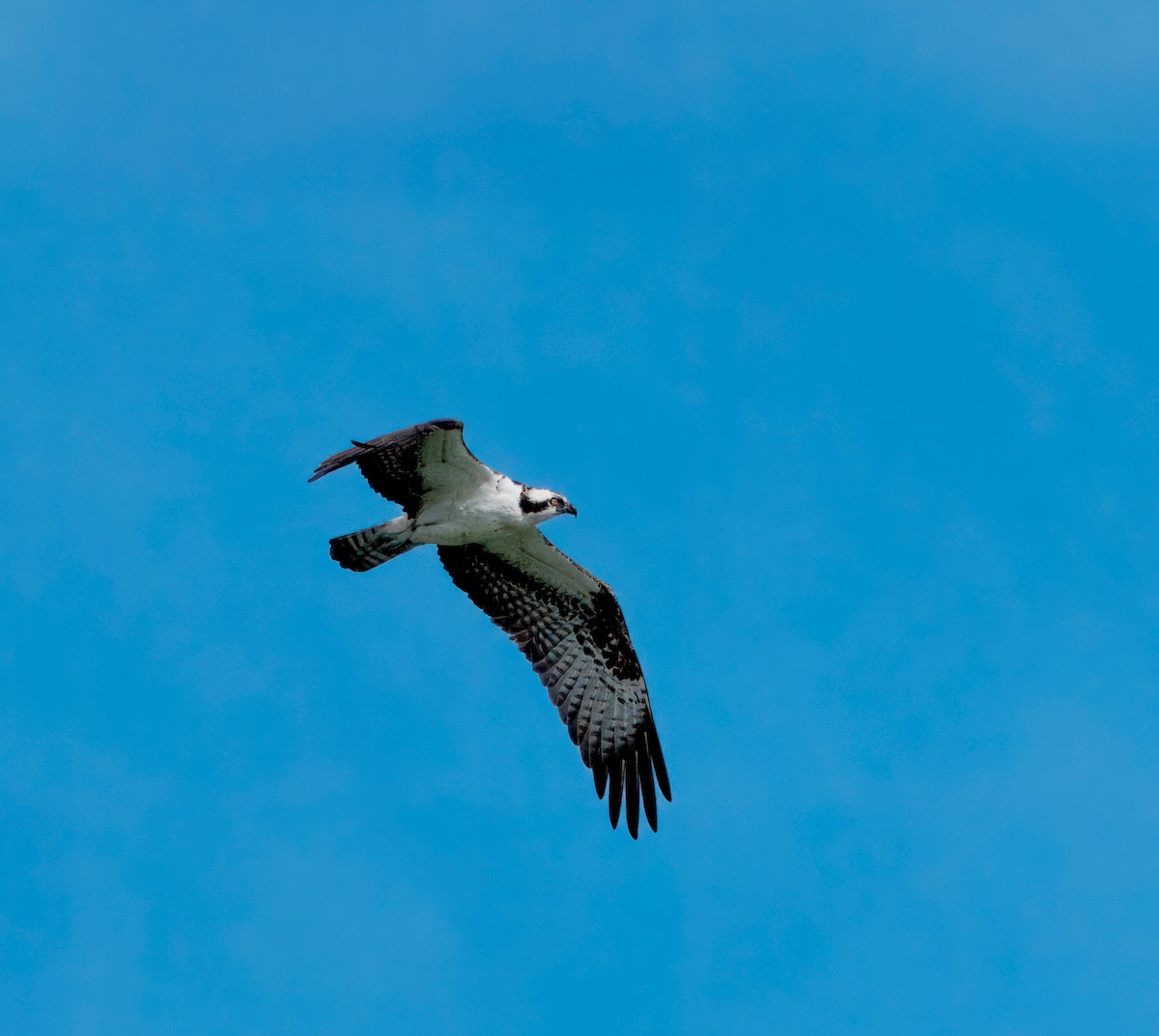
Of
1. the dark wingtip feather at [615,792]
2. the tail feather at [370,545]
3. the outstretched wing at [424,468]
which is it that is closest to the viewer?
the outstretched wing at [424,468]

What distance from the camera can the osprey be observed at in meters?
13.6

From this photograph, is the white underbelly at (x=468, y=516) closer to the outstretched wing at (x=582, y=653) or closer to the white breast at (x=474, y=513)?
the white breast at (x=474, y=513)

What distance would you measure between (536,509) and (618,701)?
2.49 meters

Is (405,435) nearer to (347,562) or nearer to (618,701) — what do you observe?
(347,562)

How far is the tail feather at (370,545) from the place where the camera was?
13.5m

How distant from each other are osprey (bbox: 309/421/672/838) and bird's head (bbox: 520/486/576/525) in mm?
12

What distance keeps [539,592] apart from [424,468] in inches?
79.8

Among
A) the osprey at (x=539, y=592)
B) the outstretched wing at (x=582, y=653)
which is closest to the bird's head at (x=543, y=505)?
the osprey at (x=539, y=592)

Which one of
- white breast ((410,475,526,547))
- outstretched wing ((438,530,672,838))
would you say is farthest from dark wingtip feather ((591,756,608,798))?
white breast ((410,475,526,547))

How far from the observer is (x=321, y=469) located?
11836 millimetres

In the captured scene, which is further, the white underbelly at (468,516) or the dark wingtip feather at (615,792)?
the dark wingtip feather at (615,792)

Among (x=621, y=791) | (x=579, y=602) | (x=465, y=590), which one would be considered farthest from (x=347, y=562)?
(x=621, y=791)

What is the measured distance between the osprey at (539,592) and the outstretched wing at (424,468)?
0.5 inches

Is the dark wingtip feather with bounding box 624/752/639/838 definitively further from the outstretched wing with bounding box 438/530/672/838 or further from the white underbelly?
the white underbelly
